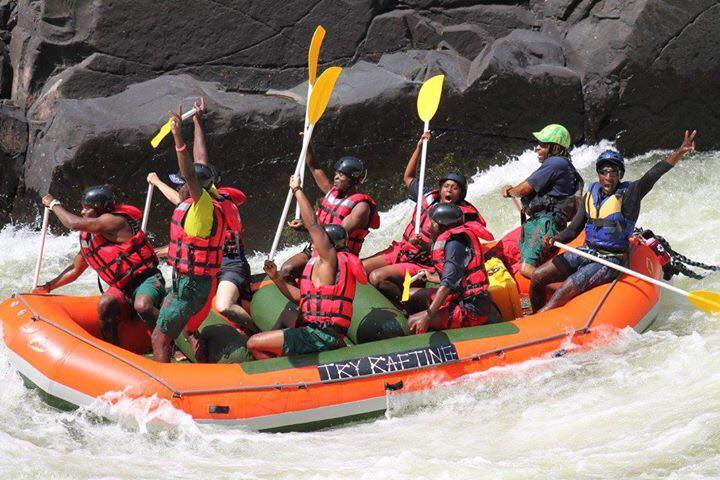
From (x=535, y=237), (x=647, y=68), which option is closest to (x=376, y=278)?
(x=535, y=237)

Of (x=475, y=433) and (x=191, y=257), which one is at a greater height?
(x=191, y=257)

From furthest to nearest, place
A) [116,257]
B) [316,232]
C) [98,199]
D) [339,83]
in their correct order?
1. [339,83]
2. [116,257]
3. [98,199]
4. [316,232]

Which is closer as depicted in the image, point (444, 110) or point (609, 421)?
point (609, 421)

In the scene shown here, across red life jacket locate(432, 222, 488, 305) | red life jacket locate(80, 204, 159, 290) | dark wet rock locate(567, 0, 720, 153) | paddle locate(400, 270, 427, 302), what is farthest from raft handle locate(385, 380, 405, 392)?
dark wet rock locate(567, 0, 720, 153)

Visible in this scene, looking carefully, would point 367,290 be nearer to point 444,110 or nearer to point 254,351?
point 254,351

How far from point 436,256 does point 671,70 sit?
5.72 metres

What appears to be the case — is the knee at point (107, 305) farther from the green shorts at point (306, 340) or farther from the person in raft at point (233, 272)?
the green shorts at point (306, 340)

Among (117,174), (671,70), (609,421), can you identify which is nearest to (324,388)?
(609,421)

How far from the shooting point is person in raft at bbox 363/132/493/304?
6.79 meters

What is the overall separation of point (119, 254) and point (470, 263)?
209 centimetres

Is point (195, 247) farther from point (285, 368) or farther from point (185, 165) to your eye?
point (285, 368)

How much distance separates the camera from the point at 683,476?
206 inches

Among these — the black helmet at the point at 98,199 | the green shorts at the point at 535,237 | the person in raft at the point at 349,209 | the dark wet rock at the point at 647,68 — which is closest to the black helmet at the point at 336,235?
the person in raft at the point at 349,209

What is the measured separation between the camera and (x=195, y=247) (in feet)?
20.3
